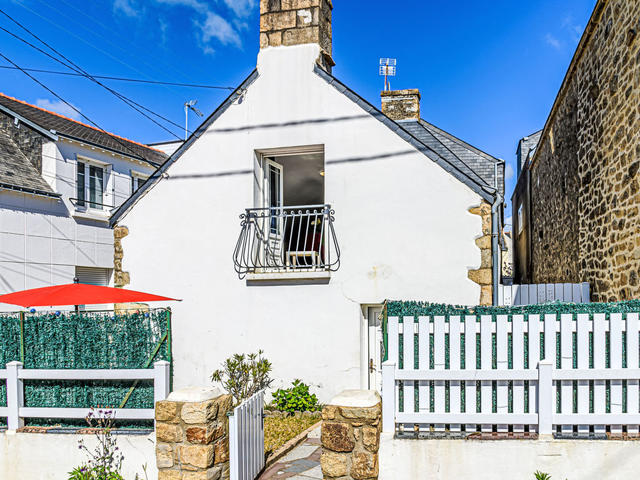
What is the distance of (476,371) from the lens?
4.30 m

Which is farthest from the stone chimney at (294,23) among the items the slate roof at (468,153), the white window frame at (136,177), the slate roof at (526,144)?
the slate roof at (526,144)

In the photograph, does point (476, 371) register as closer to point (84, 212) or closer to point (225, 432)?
point (225, 432)

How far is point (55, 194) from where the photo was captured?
13.5 meters

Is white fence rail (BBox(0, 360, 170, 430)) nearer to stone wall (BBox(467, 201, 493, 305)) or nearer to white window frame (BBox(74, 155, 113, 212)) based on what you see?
stone wall (BBox(467, 201, 493, 305))

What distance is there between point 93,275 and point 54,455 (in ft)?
35.9

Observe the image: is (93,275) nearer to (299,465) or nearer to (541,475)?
(299,465)

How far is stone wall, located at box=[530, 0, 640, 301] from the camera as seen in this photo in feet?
19.9

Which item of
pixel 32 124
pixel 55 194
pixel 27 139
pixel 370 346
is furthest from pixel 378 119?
pixel 27 139

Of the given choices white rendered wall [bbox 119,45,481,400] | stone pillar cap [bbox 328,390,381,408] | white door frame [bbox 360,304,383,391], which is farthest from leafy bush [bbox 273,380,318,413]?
stone pillar cap [bbox 328,390,381,408]

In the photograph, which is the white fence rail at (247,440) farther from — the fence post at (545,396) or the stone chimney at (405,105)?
the stone chimney at (405,105)

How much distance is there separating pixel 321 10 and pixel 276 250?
3.92 metres

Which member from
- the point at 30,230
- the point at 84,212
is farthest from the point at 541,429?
the point at 84,212

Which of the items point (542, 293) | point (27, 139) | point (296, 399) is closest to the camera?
point (296, 399)

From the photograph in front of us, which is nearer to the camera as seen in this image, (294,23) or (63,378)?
(63,378)
